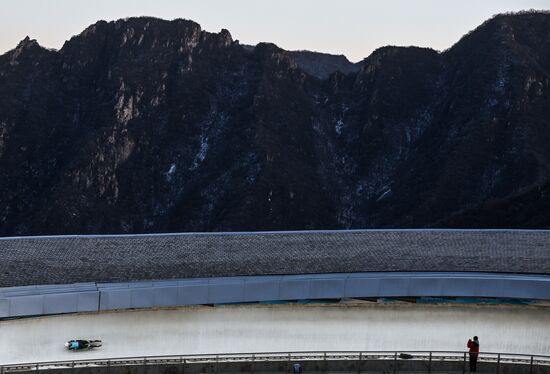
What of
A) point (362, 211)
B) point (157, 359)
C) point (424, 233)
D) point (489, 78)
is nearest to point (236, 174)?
point (362, 211)

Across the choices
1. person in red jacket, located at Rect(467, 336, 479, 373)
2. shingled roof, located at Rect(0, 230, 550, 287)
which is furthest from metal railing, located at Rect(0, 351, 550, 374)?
shingled roof, located at Rect(0, 230, 550, 287)

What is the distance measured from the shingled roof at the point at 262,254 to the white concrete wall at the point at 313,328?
127 inches

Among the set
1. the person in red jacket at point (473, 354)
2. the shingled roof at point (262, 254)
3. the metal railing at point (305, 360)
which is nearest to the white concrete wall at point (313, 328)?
the metal railing at point (305, 360)

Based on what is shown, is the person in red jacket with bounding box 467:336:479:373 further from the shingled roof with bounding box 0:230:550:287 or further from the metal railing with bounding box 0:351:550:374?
the shingled roof with bounding box 0:230:550:287

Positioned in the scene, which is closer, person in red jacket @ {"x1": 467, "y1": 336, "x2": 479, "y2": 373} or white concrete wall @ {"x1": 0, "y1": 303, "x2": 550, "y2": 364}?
person in red jacket @ {"x1": 467, "y1": 336, "x2": 479, "y2": 373}

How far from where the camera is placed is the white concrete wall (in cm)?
3619

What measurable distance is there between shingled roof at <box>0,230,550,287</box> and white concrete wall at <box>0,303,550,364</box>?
3227mm

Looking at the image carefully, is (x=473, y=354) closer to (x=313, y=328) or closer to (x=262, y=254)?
(x=313, y=328)

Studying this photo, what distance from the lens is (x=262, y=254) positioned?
42.5 m

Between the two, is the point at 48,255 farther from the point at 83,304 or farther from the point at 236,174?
the point at 236,174

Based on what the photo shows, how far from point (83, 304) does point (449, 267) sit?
13.3m

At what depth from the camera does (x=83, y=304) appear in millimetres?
34594

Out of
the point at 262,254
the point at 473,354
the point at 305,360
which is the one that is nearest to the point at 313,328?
the point at 305,360

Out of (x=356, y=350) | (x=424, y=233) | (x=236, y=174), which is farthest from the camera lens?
(x=236, y=174)
